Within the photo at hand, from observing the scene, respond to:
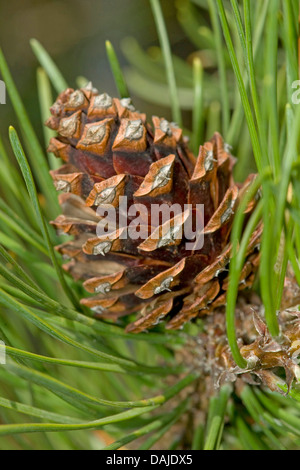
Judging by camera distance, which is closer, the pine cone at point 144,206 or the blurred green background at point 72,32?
the pine cone at point 144,206

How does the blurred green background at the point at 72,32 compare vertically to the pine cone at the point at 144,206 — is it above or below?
above

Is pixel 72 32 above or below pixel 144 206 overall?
above

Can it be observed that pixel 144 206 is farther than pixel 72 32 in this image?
No

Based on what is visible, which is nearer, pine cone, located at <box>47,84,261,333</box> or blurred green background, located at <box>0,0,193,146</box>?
pine cone, located at <box>47,84,261,333</box>

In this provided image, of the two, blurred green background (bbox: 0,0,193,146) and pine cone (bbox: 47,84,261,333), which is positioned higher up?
blurred green background (bbox: 0,0,193,146)
